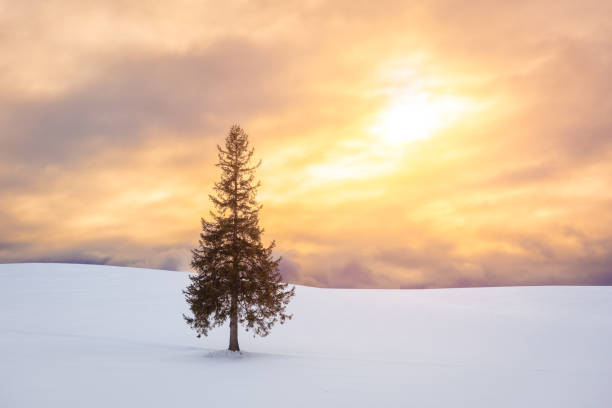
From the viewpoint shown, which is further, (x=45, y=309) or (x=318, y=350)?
(x=45, y=309)

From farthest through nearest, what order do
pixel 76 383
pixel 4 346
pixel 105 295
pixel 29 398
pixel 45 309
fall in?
pixel 105 295
pixel 45 309
pixel 4 346
pixel 76 383
pixel 29 398

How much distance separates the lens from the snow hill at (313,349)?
54.9 ft

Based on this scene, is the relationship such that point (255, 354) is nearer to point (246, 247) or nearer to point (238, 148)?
point (246, 247)

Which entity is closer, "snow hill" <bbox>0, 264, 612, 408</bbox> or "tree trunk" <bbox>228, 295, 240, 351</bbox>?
"snow hill" <bbox>0, 264, 612, 408</bbox>

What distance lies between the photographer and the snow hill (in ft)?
54.9

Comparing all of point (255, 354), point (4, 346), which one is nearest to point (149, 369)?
point (255, 354)

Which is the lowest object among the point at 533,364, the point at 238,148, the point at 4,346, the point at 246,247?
the point at 533,364

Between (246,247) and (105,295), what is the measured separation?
2846 centimetres

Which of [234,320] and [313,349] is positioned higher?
[234,320]

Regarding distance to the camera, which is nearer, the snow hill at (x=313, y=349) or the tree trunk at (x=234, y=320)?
the snow hill at (x=313, y=349)

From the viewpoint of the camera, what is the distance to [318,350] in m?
29.3

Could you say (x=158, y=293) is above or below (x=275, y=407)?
above

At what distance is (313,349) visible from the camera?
1167 inches

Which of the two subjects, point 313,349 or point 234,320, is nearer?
point 234,320
